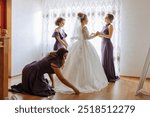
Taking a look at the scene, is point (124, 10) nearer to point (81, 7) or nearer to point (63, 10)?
point (81, 7)

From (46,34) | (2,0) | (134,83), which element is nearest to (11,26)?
(2,0)

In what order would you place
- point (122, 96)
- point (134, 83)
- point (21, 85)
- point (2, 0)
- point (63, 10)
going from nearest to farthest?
point (122, 96) → point (21, 85) → point (134, 83) → point (2, 0) → point (63, 10)

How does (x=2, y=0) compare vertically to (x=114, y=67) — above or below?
above

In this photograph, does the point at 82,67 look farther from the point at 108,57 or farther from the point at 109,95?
the point at 108,57

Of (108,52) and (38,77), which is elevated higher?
(108,52)

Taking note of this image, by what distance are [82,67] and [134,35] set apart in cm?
221

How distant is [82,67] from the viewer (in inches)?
181

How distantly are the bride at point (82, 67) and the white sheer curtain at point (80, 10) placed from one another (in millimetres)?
1382

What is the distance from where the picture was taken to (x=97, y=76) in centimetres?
488

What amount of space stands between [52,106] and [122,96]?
74.3 inches

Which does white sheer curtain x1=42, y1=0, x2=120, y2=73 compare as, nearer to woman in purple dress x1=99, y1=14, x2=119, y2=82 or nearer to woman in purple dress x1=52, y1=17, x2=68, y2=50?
woman in purple dress x1=52, y1=17, x2=68, y2=50

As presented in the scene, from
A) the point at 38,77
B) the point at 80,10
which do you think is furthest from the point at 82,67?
the point at 80,10

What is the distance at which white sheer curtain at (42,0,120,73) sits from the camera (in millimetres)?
6160


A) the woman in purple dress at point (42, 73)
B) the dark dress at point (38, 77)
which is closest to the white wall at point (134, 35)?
the woman in purple dress at point (42, 73)
